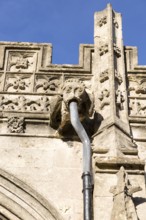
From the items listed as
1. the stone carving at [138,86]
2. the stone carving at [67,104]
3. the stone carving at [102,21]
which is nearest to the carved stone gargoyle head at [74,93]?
the stone carving at [67,104]

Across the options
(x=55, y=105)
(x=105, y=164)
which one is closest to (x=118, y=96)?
(x=55, y=105)

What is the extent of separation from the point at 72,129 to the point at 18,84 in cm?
114

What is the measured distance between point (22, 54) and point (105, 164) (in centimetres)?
260

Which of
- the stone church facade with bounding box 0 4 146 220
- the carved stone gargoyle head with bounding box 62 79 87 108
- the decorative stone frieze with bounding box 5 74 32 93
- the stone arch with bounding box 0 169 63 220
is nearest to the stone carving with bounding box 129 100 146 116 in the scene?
the stone church facade with bounding box 0 4 146 220

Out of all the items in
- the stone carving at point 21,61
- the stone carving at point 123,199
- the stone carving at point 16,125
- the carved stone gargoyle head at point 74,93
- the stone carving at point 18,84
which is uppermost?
the stone carving at point 21,61

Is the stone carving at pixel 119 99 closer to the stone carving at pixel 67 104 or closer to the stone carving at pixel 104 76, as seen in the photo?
the stone carving at pixel 104 76

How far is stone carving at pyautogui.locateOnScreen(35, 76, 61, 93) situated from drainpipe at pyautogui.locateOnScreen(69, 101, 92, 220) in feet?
3.03

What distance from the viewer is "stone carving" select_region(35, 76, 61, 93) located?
23.5 feet

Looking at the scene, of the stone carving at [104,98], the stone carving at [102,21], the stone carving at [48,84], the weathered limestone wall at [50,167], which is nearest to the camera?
the weathered limestone wall at [50,167]

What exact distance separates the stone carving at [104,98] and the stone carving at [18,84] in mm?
1002

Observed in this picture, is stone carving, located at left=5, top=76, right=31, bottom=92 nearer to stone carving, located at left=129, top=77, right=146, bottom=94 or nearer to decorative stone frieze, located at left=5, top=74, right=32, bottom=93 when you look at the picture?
decorative stone frieze, located at left=5, top=74, right=32, bottom=93

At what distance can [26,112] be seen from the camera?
6.75m

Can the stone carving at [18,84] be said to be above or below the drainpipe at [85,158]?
above

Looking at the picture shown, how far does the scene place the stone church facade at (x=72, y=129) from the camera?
5.61m
